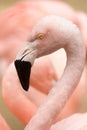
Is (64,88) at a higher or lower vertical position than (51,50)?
lower

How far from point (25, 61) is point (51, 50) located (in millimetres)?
147

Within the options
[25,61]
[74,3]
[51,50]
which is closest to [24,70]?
[25,61]

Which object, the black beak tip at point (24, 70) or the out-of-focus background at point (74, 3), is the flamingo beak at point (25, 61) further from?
the out-of-focus background at point (74, 3)

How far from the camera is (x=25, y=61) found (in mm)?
2338

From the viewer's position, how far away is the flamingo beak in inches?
92.0

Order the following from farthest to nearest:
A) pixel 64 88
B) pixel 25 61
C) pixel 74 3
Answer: pixel 74 3 < pixel 64 88 < pixel 25 61

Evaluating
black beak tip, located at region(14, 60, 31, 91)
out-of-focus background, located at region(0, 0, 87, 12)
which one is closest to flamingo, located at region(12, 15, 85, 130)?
black beak tip, located at region(14, 60, 31, 91)

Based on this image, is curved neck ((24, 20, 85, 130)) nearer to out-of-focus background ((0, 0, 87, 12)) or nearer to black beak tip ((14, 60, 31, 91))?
black beak tip ((14, 60, 31, 91))

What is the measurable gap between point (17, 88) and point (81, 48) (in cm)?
65

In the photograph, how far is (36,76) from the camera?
302cm

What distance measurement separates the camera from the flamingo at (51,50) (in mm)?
2357

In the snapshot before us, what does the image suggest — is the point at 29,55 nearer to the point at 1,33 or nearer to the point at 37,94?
the point at 37,94

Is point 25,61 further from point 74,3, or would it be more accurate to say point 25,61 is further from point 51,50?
point 74,3

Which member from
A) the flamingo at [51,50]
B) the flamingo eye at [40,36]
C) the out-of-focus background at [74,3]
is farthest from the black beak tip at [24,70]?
the out-of-focus background at [74,3]
